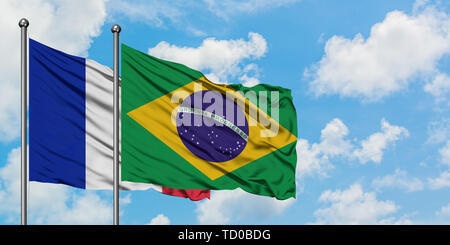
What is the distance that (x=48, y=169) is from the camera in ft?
48.0

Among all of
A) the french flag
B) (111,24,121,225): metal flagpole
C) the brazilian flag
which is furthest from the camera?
the brazilian flag

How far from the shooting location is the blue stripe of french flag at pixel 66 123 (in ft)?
48.3

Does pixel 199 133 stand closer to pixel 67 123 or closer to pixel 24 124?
pixel 67 123

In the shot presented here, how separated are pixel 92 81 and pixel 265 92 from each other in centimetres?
422

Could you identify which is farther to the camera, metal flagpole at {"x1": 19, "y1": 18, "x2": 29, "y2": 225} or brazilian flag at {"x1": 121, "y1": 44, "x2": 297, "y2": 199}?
brazilian flag at {"x1": 121, "y1": 44, "x2": 297, "y2": 199}

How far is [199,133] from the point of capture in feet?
50.2

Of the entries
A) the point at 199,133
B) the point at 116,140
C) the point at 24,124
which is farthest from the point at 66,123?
the point at 199,133

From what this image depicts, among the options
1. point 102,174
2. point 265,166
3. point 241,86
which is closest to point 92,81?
point 102,174

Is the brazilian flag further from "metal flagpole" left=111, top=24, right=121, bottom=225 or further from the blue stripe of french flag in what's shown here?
"metal flagpole" left=111, top=24, right=121, bottom=225

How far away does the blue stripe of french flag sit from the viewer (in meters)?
14.7

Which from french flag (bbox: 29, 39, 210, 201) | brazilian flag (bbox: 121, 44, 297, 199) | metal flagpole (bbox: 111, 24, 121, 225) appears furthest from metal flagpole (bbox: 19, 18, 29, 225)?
brazilian flag (bbox: 121, 44, 297, 199)

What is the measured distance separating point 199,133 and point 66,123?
3.00m

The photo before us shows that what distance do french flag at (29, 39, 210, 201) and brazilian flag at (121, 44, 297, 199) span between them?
2.10 feet
